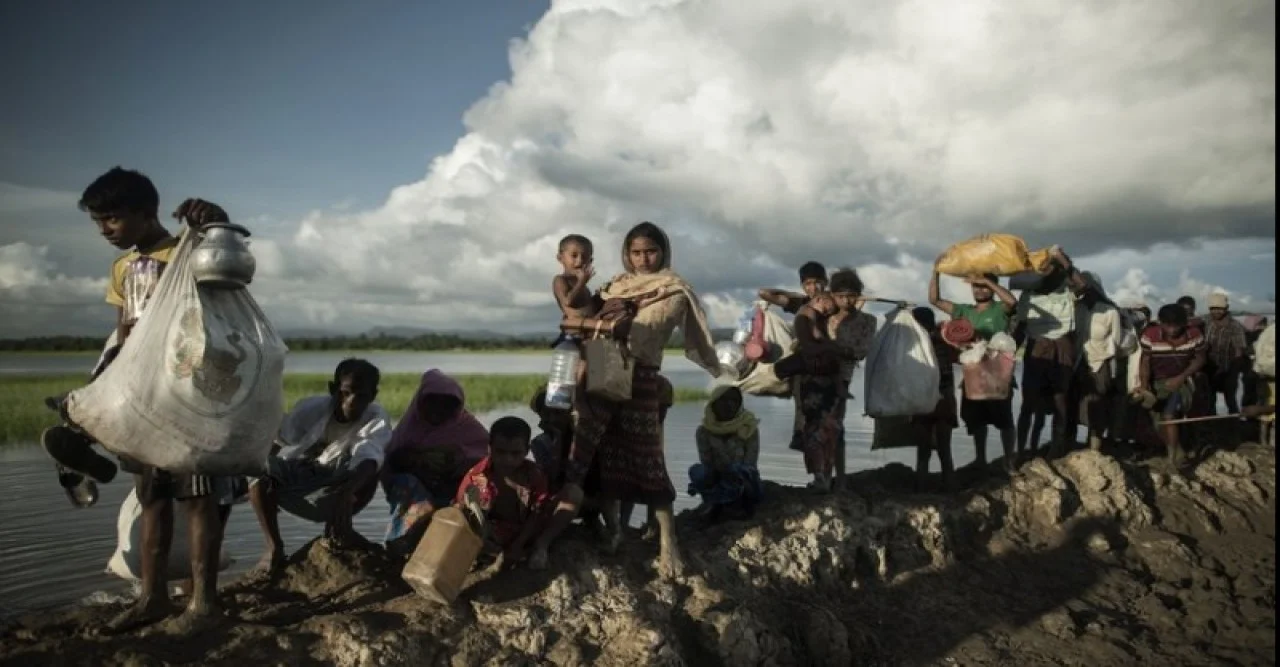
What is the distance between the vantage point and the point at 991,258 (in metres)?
6.02

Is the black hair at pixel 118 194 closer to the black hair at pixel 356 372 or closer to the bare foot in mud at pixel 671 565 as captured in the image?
the black hair at pixel 356 372

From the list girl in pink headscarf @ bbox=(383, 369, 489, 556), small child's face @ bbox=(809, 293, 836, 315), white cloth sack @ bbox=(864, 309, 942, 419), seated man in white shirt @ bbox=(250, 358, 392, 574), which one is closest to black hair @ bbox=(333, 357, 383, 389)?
seated man in white shirt @ bbox=(250, 358, 392, 574)

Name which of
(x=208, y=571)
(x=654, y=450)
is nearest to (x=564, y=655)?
(x=654, y=450)

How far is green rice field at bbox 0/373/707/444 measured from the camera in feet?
→ 39.5

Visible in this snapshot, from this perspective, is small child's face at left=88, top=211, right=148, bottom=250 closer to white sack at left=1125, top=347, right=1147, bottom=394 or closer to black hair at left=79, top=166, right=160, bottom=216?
black hair at left=79, top=166, right=160, bottom=216

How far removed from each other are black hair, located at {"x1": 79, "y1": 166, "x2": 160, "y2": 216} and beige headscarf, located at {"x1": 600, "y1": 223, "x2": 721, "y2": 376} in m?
1.84

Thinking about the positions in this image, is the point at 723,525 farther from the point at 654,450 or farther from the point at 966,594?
the point at 966,594

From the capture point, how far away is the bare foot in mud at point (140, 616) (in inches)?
123

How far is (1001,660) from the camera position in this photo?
414 cm

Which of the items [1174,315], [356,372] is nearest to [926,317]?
[1174,315]

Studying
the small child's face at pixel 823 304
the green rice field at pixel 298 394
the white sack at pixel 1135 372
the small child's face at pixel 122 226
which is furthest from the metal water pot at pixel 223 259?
the green rice field at pixel 298 394

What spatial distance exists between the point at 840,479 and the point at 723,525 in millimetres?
1110

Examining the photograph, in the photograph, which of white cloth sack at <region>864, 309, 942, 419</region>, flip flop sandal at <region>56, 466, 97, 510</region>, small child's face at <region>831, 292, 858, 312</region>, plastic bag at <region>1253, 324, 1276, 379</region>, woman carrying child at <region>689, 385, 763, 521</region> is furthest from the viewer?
plastic bag at <region>1253, 324, 1276, 379</region>

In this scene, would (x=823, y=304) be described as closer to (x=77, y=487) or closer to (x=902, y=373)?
(x=902, y=373)
